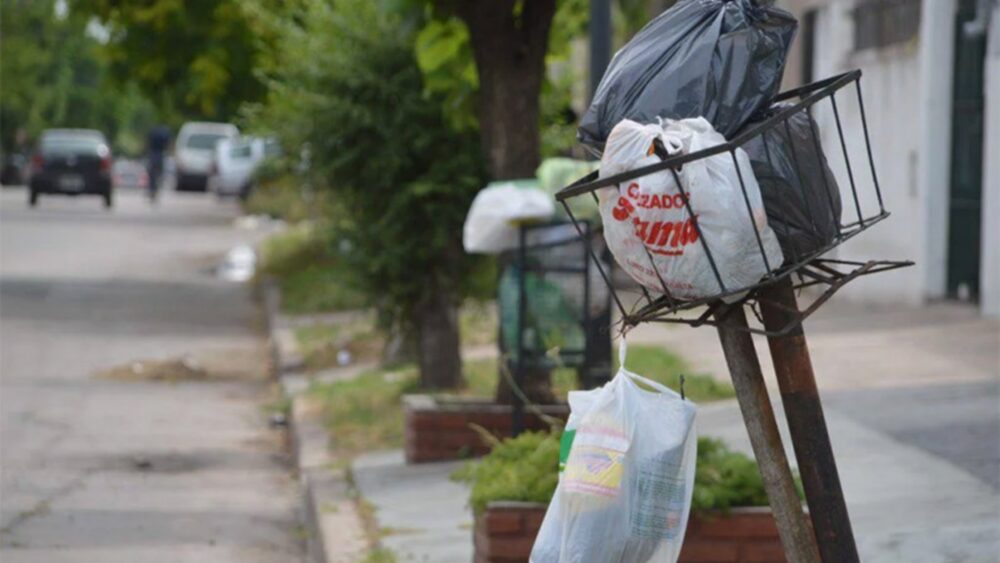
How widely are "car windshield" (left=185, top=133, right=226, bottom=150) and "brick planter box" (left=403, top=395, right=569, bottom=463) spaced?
153 ft

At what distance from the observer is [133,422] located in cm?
1224

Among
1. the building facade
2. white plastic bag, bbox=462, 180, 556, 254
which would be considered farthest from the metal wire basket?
the building facade

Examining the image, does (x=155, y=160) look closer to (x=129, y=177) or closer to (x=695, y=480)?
(x=129, y=177)

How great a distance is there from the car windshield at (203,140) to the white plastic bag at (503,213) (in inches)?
1848

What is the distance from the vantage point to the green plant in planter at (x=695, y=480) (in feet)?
20.8

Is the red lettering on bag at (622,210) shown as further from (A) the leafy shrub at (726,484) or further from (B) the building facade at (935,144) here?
(B) the building facade at (935,144)

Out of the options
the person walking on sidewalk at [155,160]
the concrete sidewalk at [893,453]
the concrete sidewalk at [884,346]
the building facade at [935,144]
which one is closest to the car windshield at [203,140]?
the person walking on sidewalk at [155,160]

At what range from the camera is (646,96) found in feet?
12.0

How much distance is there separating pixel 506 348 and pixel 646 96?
20.3ft

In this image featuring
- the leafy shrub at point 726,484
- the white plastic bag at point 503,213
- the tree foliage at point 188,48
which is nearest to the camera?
the leafy shrub at point 726,484

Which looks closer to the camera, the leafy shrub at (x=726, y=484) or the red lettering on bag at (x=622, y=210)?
the red lettering on bag at (x=622, y=210)

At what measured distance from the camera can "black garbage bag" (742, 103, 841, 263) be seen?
3.56 metres

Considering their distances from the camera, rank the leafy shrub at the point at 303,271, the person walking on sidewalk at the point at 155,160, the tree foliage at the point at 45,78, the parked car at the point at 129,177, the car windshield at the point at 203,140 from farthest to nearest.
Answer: the parked car at the point at 129,177 < the tree foliage at the point at 45,78 < the car windshield at the point at 203,140 < the person walking on sidewalk at the point at 155,160 < the leafy shrub at the point at 303,271

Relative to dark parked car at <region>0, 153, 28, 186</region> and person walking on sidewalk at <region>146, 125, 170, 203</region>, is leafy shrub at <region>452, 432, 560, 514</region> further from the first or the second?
dark parked car at <region>0, 153, 28, 186</region>
